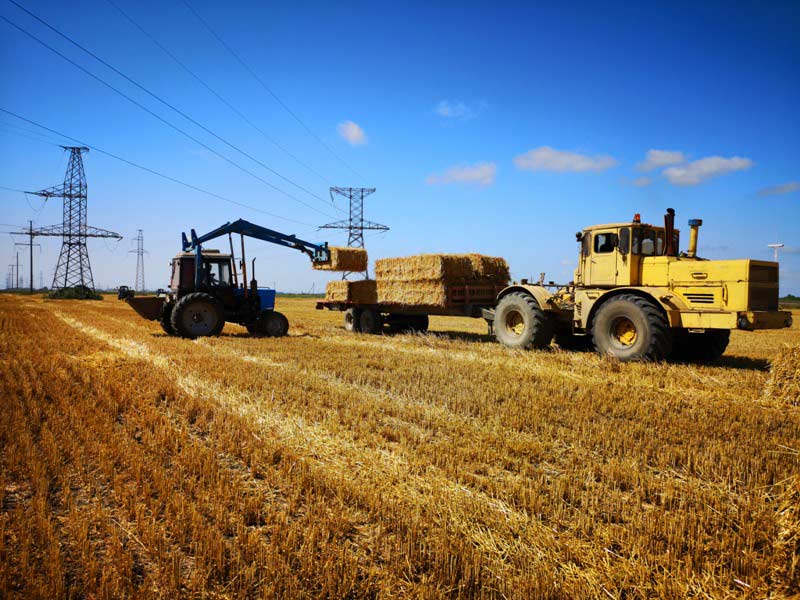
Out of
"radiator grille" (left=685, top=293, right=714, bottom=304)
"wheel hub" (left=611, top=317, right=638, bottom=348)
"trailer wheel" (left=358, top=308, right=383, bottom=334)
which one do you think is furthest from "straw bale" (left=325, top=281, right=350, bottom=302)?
"radiator grille" (left=685, top=293, right=714, bottom=304)

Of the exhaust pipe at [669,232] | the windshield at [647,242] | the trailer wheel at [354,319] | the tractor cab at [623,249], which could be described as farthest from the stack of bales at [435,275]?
the exhaust pipe at [669,232]

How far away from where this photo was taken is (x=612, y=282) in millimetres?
10633

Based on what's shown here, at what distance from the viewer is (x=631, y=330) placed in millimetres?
10203

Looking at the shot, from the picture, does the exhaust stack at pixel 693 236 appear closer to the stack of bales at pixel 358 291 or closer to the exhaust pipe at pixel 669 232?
the exhaust pipe at pixel 669 232

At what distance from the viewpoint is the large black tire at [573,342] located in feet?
41.1

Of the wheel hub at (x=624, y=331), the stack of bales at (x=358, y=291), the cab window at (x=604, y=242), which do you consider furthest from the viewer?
the stack of bales at (x=358, y=291)

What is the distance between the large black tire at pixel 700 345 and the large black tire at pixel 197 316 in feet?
37.2

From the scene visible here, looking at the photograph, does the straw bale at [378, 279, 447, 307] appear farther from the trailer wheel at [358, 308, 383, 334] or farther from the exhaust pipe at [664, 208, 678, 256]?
the exhaust pipe at [664, 208, 678, 256]

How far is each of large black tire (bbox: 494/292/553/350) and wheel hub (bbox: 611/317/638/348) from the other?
5.32 ft

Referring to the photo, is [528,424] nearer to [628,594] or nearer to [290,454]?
[290,454]

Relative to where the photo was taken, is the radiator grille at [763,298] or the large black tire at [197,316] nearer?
the radiator grille at [763,298]

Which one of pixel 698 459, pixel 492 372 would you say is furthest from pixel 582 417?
pixel 492 372

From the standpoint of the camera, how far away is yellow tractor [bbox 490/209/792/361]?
9.04 metres

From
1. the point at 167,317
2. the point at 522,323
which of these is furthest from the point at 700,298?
the point at 167,317
